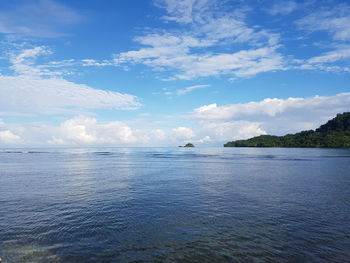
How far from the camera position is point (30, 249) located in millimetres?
18359

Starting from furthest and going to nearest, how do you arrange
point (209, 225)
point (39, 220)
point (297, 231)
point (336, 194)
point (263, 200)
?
point (336, 194), point (263, 200), point (39, 220), point (209, 225), point (297, 231)

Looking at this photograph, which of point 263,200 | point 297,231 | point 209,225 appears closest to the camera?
point 297,231

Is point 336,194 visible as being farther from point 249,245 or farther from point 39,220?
point 39,220

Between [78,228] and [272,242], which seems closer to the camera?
[272,242]

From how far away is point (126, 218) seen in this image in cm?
2628

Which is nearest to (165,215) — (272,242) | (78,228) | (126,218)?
(126,218)

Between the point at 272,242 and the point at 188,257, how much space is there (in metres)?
7.42

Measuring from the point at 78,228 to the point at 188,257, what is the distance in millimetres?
11898

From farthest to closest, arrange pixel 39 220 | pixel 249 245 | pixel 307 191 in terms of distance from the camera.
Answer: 1. pixel 307 191
2. pixel 39 220
3. pixel 249 245

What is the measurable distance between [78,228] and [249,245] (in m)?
15.9

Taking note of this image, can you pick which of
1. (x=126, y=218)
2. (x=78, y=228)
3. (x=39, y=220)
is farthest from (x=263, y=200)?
(x=39, y=220)

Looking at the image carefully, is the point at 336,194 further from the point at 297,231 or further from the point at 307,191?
the point at 297,231

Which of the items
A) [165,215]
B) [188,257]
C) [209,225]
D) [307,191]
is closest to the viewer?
[188,257]

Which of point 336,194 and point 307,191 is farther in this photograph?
point 307,191
